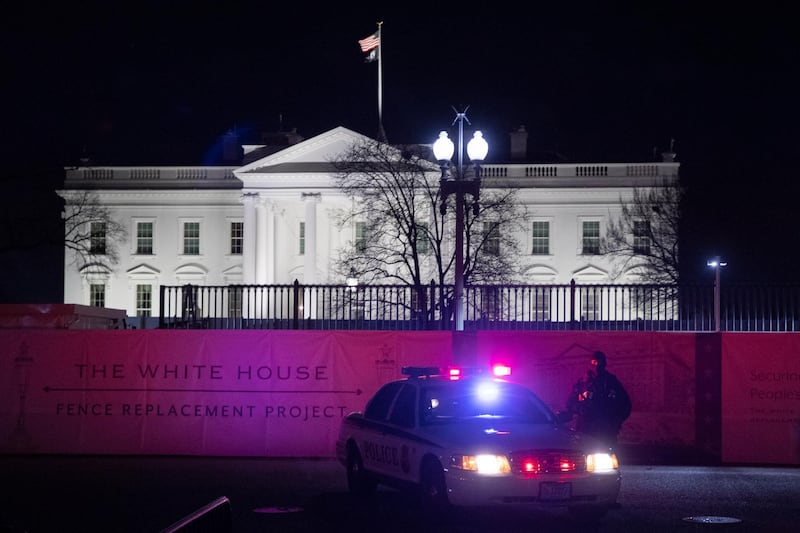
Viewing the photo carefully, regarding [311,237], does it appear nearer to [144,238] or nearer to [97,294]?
[144,238]

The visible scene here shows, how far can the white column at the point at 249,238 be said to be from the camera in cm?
7006

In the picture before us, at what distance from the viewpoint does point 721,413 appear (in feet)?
63.1

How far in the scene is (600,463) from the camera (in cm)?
1239

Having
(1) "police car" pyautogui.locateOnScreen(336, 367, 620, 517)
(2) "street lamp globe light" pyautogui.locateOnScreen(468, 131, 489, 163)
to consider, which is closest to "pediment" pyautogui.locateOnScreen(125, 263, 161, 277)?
(2) "street lamp globe light" pyautogui.locateOnScreen(468, 131, 489, 163)

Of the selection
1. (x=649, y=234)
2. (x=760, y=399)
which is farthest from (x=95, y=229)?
(x=760, y=399)

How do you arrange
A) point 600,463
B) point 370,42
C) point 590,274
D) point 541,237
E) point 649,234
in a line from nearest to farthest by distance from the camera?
1. point 600,463
2. point 370,42
3. point 649,234
4. point 590,274
5. point 541,237

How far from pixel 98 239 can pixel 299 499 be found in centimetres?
6175

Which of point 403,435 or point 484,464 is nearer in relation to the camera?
point 484,464

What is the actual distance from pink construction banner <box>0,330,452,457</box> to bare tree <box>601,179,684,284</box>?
144ft

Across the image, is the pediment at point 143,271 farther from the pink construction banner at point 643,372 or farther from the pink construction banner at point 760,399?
the pink construction banner at point 760,399

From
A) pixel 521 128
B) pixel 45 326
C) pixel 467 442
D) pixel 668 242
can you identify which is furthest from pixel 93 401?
pixel 521 128

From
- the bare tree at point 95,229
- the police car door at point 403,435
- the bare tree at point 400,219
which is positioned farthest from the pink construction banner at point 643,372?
the bare tree at point 95,229

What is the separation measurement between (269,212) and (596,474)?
59795mm

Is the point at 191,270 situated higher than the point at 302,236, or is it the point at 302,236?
the point at 302,236
